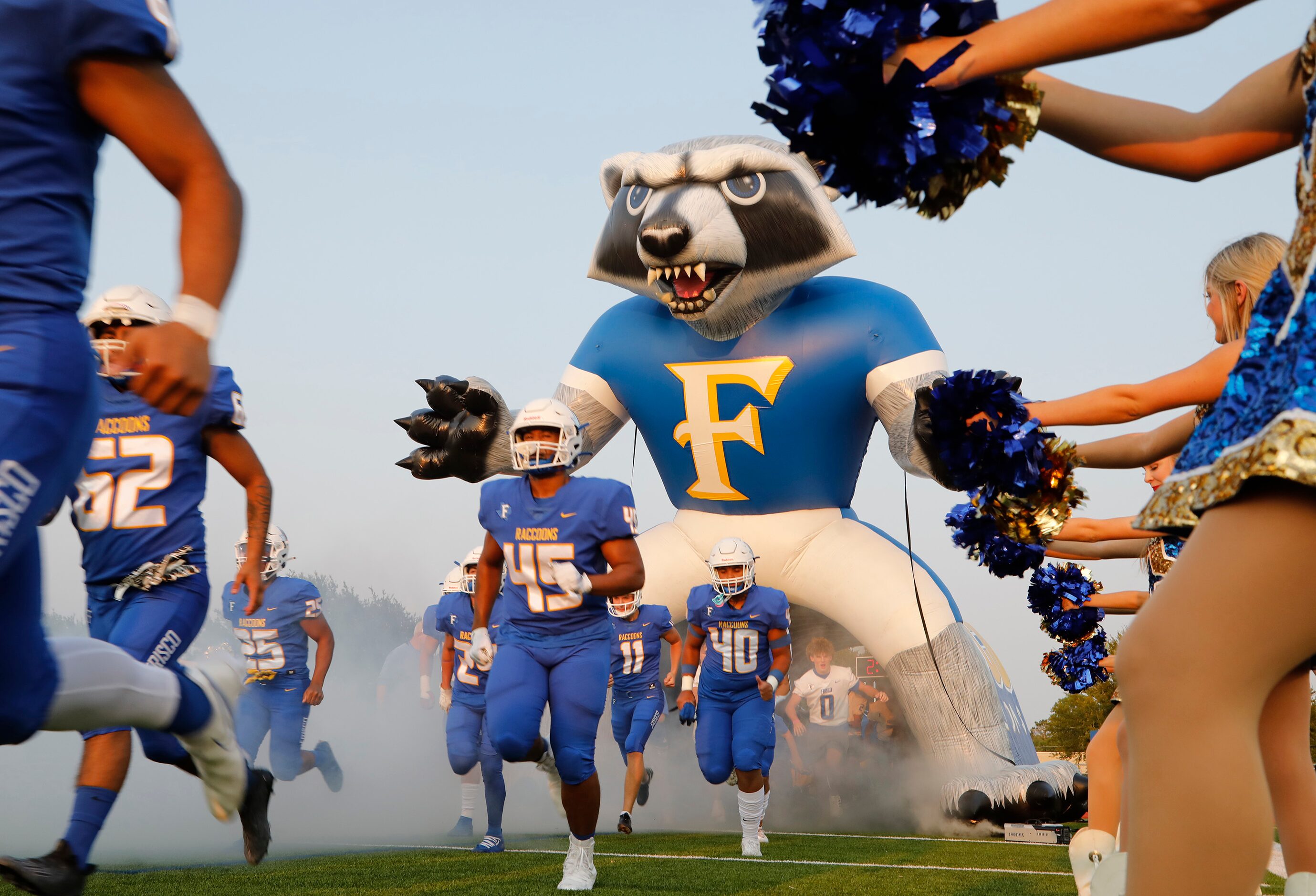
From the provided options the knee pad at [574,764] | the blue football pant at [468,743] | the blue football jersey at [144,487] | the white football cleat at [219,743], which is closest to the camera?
the white football cleat at [219,743]

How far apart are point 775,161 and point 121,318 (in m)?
4.13

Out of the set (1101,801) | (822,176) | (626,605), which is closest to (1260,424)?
(822,176)

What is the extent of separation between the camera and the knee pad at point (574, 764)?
15.9 ft

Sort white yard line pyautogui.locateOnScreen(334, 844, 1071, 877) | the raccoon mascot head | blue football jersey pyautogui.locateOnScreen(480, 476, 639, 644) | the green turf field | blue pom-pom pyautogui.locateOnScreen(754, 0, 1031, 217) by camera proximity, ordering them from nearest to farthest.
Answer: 1. blue pom-pom pyautogui.locateOnScreen(754, 0, 1031, 217)
2. the green turf field
3. blue football jersey pyautogui.locateOnScreen(480, 476, 639, 644)
4. white yard line pyautogui.locateOnScreen(334, 844, 1071, 877)
5. the raccoon mascot head

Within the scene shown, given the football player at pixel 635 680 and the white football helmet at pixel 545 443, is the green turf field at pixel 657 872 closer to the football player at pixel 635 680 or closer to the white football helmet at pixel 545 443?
the football player at pixel 635 680

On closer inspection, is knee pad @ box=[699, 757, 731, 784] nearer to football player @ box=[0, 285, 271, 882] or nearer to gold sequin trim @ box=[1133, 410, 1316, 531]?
football player @ box=[0, 285, 271, 882]

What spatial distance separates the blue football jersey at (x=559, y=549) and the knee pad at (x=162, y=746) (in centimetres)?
164

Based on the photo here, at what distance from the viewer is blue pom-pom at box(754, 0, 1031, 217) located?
5.07 feet

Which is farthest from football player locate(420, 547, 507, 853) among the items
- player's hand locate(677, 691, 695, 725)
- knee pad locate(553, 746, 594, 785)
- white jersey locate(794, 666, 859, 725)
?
white jersey locate(794, 666, 859, 725)

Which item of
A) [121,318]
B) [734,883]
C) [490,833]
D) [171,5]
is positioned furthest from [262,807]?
[490,833]

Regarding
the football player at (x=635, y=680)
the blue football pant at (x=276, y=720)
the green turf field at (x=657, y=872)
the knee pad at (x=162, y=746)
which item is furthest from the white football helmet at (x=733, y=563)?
the knee pad at (x=162, y=746)

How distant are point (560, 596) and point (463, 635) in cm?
390

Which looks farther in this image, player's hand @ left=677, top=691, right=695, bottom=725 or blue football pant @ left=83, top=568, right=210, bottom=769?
player's hand @ left=677, top=691, right=695, bottom=725

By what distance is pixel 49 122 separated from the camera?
6.30 ft
